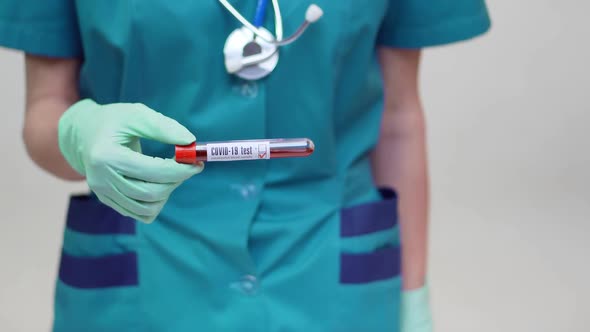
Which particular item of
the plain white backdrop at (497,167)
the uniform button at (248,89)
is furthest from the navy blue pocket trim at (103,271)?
the plain white backdrop at (497,167)

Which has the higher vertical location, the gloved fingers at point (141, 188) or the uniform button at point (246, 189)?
the gloved fingers at point (141, 188)

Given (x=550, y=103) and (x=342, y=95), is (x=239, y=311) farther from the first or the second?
(x=550, y=103)

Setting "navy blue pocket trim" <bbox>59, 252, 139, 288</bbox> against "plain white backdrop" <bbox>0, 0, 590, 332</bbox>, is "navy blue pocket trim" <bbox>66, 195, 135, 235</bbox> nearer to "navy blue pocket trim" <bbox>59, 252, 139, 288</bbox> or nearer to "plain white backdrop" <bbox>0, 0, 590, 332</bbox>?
"navy blue pocket trim" <bbox>59, 252, 139, 288</bbox>

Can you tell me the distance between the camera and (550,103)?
7.22 ft

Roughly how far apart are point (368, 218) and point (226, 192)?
0.17 meters

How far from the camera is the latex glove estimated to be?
3.74 ft

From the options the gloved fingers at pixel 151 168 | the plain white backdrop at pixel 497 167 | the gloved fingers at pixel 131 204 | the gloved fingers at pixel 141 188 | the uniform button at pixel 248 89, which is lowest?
the plain white backdrop at pixel 497 167

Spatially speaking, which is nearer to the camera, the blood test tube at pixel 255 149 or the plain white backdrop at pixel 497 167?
the blood test tube at pixel 255 149

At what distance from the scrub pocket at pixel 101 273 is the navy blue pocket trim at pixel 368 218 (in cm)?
23

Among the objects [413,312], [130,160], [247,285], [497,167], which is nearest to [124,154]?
[130,160]

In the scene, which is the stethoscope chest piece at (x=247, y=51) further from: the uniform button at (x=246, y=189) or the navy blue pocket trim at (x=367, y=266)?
the navy blue pocket trim at (x=367, y=266)

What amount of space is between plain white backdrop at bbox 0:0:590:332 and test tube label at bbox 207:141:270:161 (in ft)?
3.96

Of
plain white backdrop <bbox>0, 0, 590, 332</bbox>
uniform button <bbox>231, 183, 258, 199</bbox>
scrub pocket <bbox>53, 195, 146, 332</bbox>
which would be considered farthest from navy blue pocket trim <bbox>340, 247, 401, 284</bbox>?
plain white backdrop <bbox>0, 0, 590, 332</bbox>

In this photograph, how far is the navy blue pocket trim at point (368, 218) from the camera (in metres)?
0.96
